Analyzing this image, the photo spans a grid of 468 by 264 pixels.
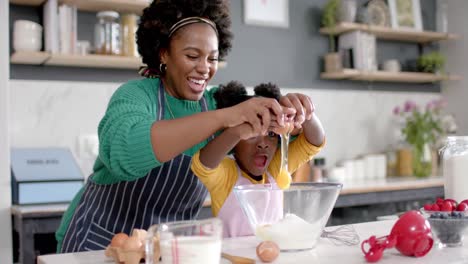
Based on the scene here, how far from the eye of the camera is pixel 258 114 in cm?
139

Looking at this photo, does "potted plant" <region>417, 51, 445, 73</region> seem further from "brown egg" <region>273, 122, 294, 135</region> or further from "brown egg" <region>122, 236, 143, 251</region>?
"brown egg" <region>122, 236, 143, 251</region>

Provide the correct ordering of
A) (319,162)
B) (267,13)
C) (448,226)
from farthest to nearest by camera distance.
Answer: (267,13), (319,162), (448,226)

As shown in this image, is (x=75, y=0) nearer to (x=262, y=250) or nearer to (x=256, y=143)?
(x=256, y=143)

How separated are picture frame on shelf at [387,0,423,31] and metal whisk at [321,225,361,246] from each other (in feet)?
10.5

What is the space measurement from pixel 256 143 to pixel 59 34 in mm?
1731

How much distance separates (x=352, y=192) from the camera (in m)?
3.41

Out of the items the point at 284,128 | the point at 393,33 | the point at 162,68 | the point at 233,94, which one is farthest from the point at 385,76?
the point at 284,128

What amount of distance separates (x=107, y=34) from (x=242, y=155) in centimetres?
169

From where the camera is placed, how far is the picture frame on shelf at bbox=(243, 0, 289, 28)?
3971 mm

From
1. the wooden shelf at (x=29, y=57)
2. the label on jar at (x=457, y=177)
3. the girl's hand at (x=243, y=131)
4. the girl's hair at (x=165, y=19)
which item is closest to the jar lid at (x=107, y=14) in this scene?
the wooden shelf at (x=29, y=57)

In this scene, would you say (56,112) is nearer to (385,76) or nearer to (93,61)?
(93,61)

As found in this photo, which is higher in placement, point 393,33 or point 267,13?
point 267,13

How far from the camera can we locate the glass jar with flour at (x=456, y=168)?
1.73 metres

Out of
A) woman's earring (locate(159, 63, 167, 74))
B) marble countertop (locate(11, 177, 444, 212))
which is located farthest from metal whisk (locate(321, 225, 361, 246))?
marble countertop (locate(11, 177, 444, 212))
